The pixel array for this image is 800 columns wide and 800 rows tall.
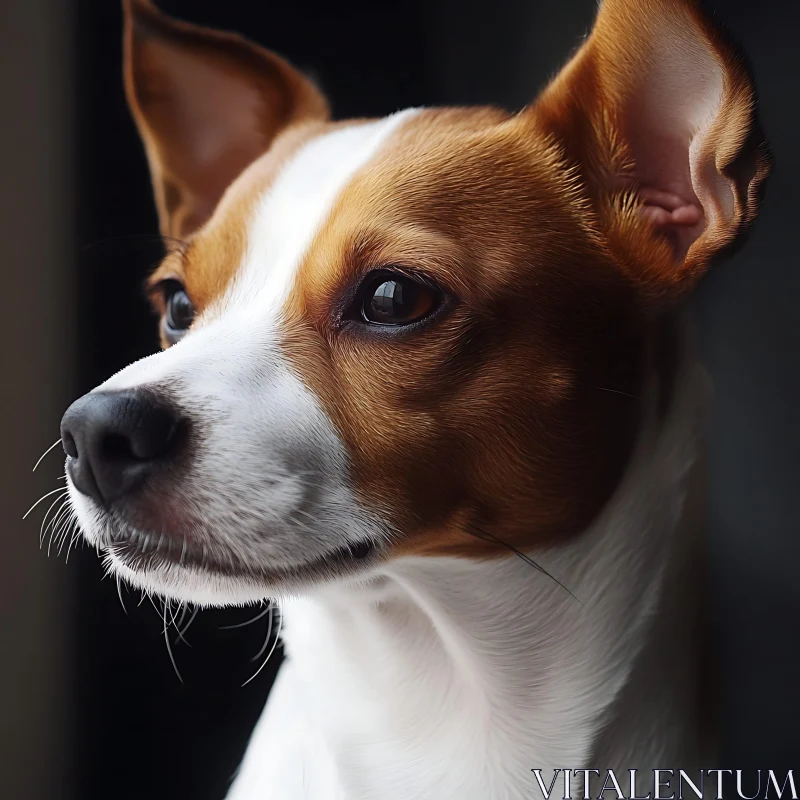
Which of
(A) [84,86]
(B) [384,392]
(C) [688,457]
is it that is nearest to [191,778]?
(B) [384,392]

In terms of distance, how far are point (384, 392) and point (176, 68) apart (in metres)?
0.63

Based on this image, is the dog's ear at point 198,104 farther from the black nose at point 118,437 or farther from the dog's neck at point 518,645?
the dog's neck at point 518,645

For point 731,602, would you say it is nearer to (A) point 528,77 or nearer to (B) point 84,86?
(A) point 528,77

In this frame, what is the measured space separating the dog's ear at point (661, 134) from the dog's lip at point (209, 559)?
0.43 m

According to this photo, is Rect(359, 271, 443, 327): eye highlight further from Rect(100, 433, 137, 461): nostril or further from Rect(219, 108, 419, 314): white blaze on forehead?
Rect(100, 433, 137, 461): nostril

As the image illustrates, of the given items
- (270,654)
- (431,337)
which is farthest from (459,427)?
(270,654)

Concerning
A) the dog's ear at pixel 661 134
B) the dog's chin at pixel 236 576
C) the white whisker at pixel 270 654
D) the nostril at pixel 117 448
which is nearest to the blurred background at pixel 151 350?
the white whisker at pixel 270 654

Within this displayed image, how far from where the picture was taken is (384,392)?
90 cm

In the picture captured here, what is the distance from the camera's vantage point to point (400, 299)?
2.99ft

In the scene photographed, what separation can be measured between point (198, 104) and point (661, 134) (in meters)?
0.63

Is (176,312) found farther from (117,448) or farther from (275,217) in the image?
(117,448)

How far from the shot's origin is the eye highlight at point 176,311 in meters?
1.09

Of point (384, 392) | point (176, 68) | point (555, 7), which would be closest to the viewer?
point (384, 392)

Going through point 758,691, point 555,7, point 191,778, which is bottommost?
point 191,778
